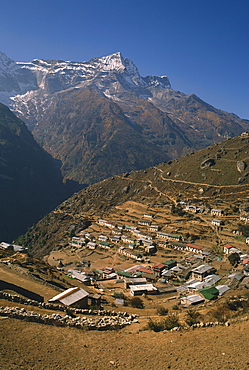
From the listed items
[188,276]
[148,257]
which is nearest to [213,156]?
[148,257]

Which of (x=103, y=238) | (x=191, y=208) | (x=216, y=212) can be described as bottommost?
(x=103, y=238)

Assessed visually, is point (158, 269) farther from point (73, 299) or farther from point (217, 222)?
point (73, 299)

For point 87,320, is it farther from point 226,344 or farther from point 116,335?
point 226,344

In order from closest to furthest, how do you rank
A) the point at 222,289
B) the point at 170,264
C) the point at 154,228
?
the point at 222,289, the point at 170,264, the point at 154,228

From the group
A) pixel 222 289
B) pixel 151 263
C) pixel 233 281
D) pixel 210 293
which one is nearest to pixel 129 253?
pixel 151 263

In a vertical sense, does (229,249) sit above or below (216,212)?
below

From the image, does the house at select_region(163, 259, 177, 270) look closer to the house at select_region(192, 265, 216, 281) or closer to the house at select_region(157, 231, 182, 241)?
the house at select_region(192, 265, 216, 281)

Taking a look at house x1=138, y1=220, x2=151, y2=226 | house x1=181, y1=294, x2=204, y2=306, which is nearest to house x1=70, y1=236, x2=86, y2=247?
house x1=138, y1=220, x2=151, y2=226

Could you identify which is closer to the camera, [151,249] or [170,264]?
[170,264]
